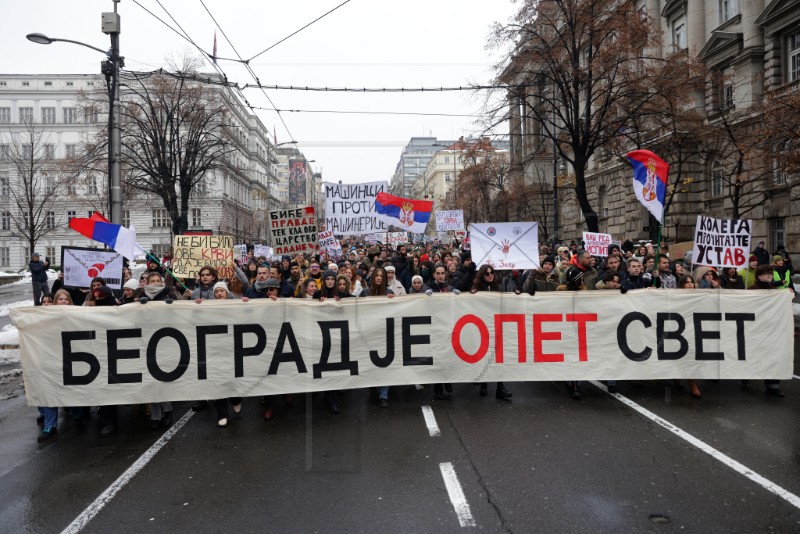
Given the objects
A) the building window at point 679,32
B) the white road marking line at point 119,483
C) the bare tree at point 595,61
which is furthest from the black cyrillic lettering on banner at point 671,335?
the building window at point 679,32

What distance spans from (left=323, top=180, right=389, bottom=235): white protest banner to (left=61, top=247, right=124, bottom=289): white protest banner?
529 centimetres

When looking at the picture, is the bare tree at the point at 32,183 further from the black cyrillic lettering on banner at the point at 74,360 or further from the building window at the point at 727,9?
the building window at the point at 727,9

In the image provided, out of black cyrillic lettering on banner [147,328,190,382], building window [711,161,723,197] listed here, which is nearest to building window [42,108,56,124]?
building window [711,161,723,197]

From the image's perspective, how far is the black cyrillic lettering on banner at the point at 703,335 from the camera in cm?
686

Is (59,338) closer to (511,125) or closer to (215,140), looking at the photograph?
(215,140)

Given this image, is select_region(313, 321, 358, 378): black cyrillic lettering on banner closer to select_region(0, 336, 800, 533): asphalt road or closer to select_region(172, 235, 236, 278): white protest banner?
select_region(0, 336, 800, 533): asphalt road

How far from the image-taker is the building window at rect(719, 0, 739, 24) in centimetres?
2608

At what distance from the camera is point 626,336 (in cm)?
689

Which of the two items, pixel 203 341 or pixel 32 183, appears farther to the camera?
pixel 32 183

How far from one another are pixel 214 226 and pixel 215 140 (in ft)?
101

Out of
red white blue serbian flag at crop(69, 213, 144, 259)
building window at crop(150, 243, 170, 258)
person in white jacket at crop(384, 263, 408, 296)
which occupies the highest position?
building window at crop(150, 243, 170, 258)

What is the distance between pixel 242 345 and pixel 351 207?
23.2ft

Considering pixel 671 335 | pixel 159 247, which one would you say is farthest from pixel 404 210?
pixel 159 247

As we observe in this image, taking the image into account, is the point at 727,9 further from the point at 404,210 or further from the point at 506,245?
the point at 506,245
